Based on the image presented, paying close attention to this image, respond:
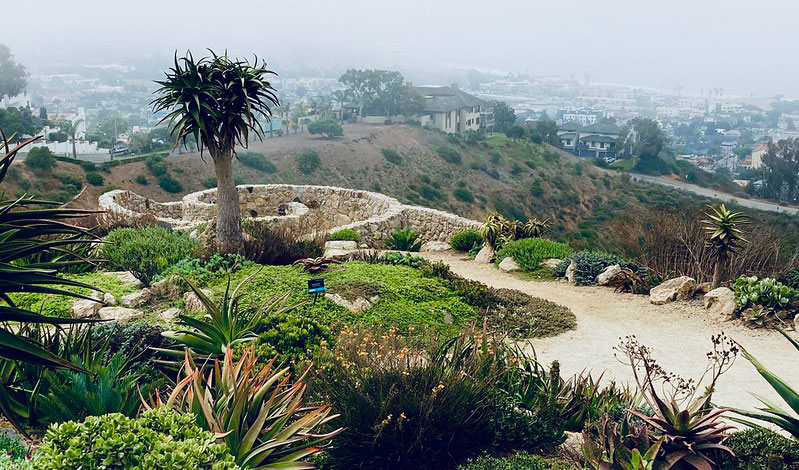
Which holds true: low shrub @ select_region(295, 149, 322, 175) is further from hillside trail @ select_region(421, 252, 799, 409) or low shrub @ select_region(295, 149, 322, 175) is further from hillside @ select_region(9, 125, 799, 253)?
hillside trail @ select_region(421, 252, 799, 409)

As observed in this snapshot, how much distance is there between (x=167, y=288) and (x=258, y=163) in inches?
1753

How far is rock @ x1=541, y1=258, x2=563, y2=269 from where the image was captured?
13368mm

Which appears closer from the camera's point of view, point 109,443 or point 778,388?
point 109,443

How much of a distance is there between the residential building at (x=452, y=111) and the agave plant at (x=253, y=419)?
8268 cm

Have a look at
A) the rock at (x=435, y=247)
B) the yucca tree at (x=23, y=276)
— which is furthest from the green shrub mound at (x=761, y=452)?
the rock at (x=435, y=247)

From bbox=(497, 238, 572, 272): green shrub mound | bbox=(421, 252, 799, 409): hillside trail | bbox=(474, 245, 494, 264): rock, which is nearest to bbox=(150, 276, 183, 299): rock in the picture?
bbox=(421, 252, 799, 409): hillside trail

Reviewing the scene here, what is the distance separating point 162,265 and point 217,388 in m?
7.02

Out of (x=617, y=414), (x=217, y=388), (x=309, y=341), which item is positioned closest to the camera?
(x=217, y=388)

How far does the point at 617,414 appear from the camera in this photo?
555 centimetres

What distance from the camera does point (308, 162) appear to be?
5653 cm

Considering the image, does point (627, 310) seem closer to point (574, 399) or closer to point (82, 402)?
point (574, 399)

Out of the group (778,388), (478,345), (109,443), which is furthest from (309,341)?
(778,388)

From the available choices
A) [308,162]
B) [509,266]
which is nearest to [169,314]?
[509,266]

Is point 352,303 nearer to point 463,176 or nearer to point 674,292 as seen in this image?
point 674,292
